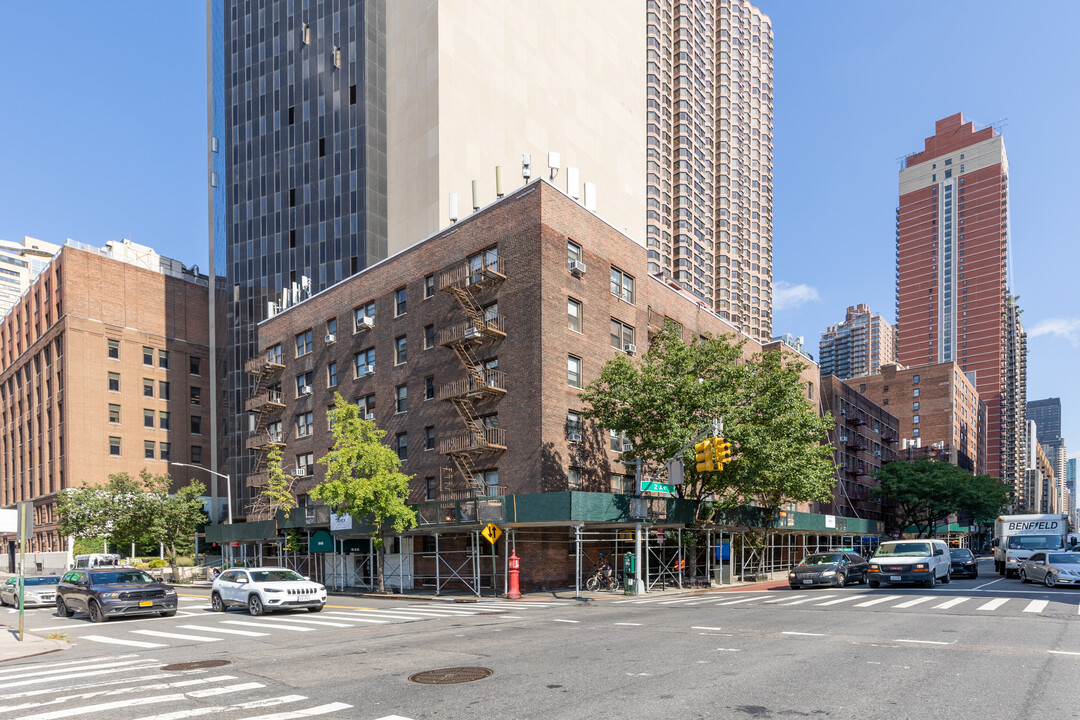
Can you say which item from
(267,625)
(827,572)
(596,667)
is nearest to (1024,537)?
(827,572)

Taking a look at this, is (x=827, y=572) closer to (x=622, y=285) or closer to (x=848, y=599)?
(x=848, y=599)

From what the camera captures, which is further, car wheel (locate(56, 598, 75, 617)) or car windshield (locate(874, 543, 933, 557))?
car windshield (locate(874, 543, 933, 557))

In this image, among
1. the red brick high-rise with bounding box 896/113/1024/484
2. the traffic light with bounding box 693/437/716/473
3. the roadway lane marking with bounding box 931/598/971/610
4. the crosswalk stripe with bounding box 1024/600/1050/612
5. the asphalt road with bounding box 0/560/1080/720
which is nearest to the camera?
the asphalt road with bounding box 0/560/1080/720

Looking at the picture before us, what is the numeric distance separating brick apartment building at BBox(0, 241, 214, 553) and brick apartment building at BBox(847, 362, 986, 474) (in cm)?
10328

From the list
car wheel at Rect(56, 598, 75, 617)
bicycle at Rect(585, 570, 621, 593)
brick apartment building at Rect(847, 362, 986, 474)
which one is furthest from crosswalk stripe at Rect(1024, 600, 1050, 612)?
brick apartment building at Rect(847, 362, 986, 474)

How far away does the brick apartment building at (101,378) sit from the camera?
7181cm

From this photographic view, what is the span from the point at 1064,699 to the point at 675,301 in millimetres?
40128

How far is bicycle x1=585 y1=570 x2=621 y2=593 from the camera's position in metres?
32.9

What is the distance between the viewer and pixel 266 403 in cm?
5188

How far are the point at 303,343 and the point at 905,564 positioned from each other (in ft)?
123

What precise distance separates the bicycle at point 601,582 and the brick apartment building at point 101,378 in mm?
56434

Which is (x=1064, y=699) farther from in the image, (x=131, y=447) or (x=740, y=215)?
(x=740, y=215)

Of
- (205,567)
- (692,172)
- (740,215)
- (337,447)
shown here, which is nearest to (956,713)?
(337,447)

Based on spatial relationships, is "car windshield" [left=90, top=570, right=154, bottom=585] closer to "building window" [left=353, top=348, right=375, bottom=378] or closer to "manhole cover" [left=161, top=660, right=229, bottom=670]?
"manhole cover" [left=161, top=660, right=229, bottom=670]
